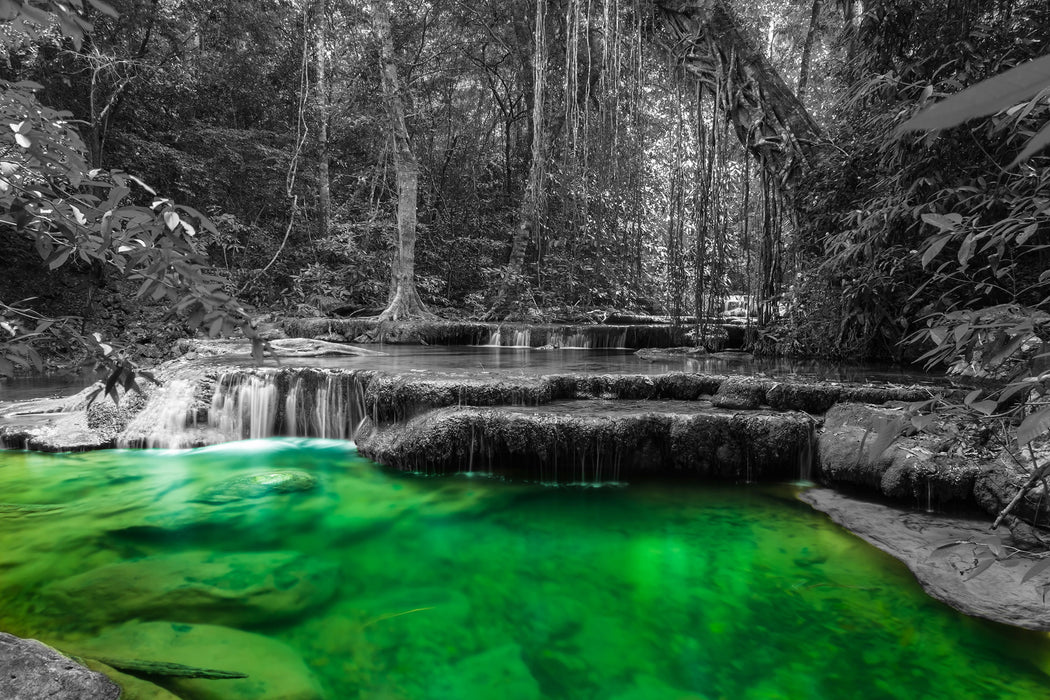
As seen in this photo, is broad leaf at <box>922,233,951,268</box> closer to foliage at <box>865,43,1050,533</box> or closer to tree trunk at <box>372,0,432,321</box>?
foliage at <box>865,43,1050,533</box>

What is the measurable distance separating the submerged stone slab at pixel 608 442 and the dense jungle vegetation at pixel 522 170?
1530mm

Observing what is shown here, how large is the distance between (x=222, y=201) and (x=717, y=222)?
12.1 meters

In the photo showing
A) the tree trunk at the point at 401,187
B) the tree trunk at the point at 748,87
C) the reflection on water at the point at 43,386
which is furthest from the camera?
the tree trunk at the point at 401,187

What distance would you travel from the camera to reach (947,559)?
2.83 metres

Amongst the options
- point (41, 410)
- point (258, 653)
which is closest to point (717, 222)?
point (258, 653)

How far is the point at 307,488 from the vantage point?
4.12 metres

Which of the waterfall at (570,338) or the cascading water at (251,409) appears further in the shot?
the waterfall at (570,338)

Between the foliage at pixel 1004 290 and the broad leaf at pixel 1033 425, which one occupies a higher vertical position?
the foliage at pixel 1004 290

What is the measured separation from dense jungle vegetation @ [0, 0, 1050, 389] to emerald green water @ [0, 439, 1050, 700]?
1.26 metres

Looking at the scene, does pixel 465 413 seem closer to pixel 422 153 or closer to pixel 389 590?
pixel 389 590

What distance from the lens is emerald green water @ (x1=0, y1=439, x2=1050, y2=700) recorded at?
2.22m

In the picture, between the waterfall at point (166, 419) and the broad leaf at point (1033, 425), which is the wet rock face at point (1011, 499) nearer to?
the broad leaf at point (1033, 425)

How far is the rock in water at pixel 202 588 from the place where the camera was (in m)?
2.54

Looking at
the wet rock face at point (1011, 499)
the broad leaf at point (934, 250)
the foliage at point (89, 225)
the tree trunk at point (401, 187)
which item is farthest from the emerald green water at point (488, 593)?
the tree trunk at point (401, 187)
